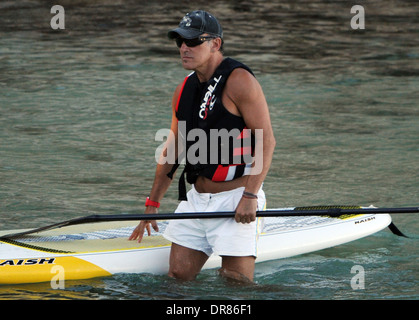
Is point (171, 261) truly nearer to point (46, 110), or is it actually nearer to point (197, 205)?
point (197, 205)

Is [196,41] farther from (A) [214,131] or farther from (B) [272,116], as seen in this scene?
(B) [272,116]

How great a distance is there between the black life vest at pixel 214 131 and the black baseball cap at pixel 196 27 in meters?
0.23

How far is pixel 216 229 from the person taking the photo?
5121mm

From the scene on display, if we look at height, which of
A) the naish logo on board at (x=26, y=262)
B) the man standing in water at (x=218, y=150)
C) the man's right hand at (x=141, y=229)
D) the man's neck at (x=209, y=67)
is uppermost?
the man's neck at (x=209, y=67)

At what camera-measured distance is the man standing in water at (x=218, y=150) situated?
4.93m

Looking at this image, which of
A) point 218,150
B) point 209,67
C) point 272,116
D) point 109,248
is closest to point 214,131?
point 218,150

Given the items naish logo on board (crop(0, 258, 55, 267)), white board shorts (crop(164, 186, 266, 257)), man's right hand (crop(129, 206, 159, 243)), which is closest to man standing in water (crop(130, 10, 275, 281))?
white board shorts (crop(164, 186, 266, 257))

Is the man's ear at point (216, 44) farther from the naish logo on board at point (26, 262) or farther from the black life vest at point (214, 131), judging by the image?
the naish logo on board at point (26, 262)

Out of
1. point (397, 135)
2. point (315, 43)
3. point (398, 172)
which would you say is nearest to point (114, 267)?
point (398, 172)

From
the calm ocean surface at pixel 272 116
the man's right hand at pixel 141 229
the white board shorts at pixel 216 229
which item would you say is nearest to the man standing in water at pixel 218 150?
the white board shorts at pixel 216 229

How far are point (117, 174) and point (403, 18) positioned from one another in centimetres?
1099

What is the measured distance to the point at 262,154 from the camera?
494cm

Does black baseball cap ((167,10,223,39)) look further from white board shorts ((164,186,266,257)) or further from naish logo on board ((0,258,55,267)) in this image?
naish logo on board ((0,258,55,267))

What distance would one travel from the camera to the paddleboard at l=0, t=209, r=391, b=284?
569cm
